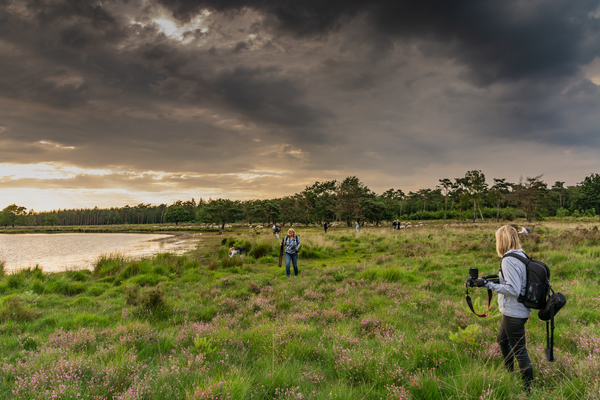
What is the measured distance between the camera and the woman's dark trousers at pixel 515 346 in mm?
3686

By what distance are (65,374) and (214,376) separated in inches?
68.4

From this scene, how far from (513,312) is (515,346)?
45 cm

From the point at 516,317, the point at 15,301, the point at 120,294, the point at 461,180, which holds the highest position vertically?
the point at 461,180

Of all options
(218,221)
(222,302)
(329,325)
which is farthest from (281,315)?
(218,221)

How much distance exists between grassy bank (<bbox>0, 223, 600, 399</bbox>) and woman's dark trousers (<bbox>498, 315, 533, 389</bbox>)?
0.12 m

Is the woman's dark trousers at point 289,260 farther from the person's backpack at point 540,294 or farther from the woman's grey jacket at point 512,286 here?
the person's backpack at point 540,294

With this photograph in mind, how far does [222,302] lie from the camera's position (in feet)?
26.1

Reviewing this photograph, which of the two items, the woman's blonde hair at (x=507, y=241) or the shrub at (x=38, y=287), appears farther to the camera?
the shrub at (x=38, y=287)

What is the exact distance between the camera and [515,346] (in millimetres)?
3795

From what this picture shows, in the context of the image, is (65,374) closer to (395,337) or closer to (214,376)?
(214,376)

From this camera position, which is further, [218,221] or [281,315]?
[218,221]

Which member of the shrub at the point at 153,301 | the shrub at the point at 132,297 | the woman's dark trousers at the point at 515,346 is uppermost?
the woman's dark trousers at the point at 515,346

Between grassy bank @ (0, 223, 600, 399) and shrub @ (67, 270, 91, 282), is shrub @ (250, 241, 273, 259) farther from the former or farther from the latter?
shrub @ (67, 270, 91, 282)

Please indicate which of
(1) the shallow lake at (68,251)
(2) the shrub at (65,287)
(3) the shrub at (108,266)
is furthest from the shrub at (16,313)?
(1) the shallow lake at (68,251)
